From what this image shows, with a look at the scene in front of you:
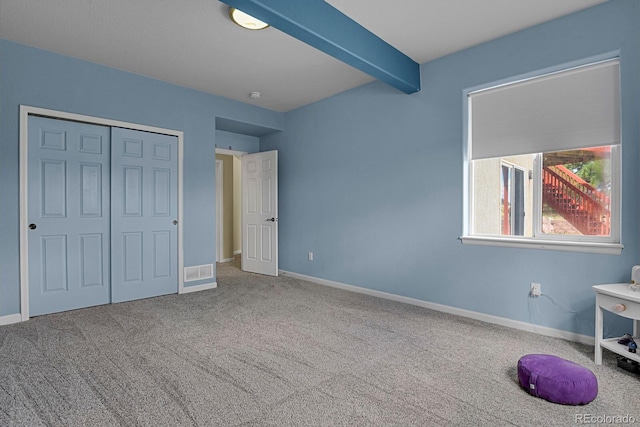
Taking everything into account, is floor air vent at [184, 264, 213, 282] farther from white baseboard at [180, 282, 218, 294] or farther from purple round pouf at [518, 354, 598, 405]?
purple round pouf at [518, 354, 598, 405]

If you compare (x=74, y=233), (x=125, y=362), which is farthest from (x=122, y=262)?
(x=125, y=362)

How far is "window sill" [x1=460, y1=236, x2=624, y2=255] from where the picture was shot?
254cm

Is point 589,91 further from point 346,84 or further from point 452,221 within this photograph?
point 346,84

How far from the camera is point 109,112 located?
3.79 m

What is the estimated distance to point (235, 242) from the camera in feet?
24.2

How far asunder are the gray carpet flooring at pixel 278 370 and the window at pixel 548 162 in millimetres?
896

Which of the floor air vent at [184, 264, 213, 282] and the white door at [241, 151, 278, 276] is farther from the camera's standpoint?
the white door at [241, 151, 278, 276]

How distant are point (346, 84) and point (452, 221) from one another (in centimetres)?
Answer: 215

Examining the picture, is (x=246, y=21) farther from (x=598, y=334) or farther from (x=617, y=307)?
(x=598, y=334)

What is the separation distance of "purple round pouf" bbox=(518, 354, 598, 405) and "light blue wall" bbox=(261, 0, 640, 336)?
38.1 inches

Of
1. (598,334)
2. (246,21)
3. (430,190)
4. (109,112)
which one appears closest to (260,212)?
(109,112)

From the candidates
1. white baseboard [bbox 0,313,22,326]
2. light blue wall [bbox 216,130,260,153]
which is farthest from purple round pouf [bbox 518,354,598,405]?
light blue wall [bbox 216,130,260,153]

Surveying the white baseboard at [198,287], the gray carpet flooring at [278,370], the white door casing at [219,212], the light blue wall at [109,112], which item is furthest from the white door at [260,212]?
the gray carpet flooring at [278,370]

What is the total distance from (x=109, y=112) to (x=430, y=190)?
3.63 metres
